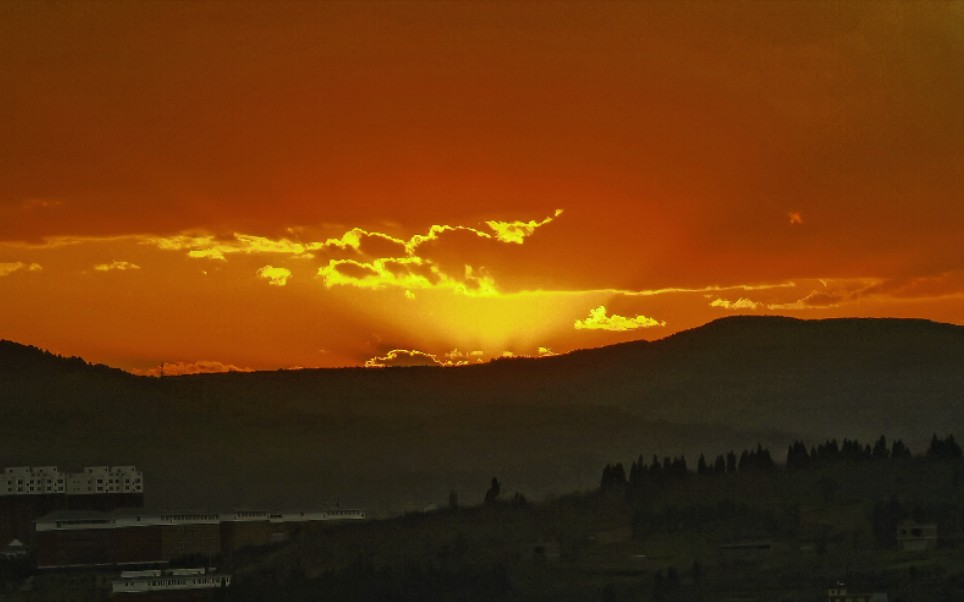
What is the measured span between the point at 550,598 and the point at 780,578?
1526cm

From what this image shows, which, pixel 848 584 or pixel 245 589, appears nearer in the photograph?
pixel 848 584

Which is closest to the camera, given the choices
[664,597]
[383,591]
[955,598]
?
[955,598]

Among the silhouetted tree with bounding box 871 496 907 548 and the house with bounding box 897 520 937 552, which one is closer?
the house with bounding box 897 520 937 552

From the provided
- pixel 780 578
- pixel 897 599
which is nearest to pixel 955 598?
pixel 897 599

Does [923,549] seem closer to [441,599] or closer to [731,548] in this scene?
[731,548]

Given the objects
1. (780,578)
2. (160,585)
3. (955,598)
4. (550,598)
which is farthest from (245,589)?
(955,598)

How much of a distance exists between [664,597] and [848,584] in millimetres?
13257

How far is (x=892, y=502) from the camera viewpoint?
198500 mm

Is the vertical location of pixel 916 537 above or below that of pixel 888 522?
below

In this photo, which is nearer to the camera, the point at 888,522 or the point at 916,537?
the point at 916,537

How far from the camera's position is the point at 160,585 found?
19975 cm

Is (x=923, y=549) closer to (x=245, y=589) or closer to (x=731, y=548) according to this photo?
(x=731, y=548)

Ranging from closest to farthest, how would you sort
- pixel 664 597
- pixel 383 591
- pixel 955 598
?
pixel 955 598 < pixel 664 597 < pixel 383 591

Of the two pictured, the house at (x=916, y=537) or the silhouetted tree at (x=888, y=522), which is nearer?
the house at (x=916, y=537)
